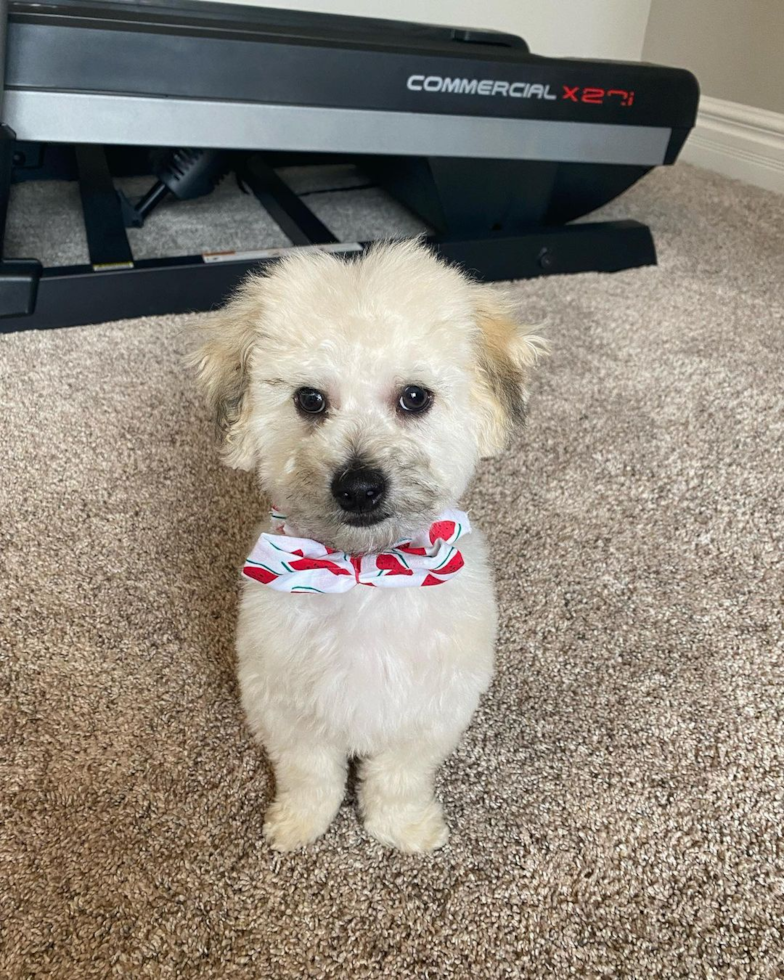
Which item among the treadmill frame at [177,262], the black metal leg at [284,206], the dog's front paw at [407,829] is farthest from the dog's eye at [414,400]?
the black metal leg at [284,206]

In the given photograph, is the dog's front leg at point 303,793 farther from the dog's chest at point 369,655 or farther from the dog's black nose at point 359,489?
the dog's black nose at point 359,489

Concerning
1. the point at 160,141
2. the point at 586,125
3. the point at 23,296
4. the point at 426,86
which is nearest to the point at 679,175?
the point at 586,125

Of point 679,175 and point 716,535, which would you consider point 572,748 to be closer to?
point 716,535

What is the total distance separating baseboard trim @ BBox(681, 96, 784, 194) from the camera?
270 cm

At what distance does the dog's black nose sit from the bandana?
0.06m

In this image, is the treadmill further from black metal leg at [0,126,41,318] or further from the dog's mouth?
the dog's mouth

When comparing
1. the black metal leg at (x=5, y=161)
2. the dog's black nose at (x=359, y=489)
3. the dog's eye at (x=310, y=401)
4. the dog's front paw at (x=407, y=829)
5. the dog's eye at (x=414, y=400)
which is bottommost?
the dog's front paw at (x=407, y=829)

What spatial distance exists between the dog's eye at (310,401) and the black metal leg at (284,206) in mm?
1247

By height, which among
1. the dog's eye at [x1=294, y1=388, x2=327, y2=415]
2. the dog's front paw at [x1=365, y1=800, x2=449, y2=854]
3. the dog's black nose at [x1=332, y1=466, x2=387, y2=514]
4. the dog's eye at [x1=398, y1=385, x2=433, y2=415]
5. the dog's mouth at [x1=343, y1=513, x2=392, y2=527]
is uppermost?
the dog's eye at [x1=398, y1=385, x2=433, y2=415]

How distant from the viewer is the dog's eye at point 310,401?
707 millimetres

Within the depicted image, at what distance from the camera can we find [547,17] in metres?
3.06

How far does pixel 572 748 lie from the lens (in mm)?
901

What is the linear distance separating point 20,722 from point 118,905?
266 millimetres

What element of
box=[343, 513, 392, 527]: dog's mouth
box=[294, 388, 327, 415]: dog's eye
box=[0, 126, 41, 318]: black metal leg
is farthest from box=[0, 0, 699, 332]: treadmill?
box=[343, 513, 392, 527]: dog's mouth
